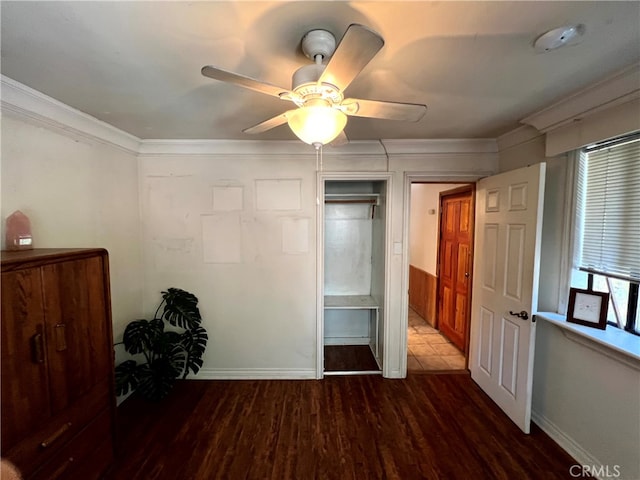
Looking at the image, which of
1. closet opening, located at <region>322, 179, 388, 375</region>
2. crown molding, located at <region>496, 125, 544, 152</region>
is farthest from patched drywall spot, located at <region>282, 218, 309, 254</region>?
crown molding, located at <region>496, 125, 544, 152</region>

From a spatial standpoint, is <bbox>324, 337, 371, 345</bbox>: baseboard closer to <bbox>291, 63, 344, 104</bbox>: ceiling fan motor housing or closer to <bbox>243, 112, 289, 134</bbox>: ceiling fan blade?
<bbox>243, 112, 289, 134</bbox>: ceiling fan blade

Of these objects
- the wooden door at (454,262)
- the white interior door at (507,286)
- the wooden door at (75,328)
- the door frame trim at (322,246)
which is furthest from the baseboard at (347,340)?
the wooden door at (75,328)

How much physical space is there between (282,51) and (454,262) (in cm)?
350

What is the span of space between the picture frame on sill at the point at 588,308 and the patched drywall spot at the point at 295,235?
209 cm

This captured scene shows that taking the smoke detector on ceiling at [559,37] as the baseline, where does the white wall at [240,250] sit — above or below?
below

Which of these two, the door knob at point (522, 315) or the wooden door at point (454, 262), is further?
the wooden door at point (454, 262)

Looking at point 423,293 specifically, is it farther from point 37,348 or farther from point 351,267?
point 37,348

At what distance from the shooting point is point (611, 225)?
1766 millimetres

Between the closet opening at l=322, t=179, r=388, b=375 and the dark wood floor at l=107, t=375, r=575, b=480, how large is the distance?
879mm

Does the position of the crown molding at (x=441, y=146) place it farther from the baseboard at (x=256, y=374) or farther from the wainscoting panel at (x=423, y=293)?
the baseboard at (x=256, y=374)

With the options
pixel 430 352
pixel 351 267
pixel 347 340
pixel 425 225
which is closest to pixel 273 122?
pixel 351 267

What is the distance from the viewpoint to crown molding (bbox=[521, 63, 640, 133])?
149 centimetres

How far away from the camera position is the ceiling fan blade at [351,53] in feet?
2.64

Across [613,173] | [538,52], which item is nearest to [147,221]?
[538,52]
